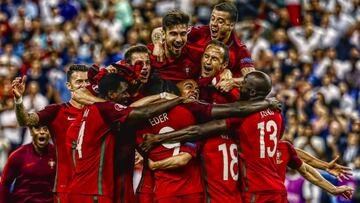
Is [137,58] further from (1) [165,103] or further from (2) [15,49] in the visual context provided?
(2) [15,49]

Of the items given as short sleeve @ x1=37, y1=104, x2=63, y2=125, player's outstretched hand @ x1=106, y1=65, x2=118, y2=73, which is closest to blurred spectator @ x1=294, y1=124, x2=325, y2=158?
short sleeve @ x1=37, y1=104, x2=63, y2=125

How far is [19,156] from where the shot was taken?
48.6 feet

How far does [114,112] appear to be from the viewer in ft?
41.7

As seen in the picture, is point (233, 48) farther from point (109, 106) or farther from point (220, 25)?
point (109, 106)

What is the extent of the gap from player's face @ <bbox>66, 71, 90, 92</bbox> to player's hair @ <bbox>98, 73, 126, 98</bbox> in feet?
4.55

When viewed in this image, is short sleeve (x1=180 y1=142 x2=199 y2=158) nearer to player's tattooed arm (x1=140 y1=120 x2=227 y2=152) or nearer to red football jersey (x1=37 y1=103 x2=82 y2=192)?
player's tattooed arm (x1=140 y1=120 x2=227 y2=152)

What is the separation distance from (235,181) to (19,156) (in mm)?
3119

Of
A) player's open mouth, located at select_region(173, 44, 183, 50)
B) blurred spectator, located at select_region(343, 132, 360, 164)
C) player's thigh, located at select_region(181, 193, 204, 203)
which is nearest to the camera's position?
player's thigh, located at select_region(181, 193, 204, 203)

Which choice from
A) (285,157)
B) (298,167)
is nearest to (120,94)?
(285,157)

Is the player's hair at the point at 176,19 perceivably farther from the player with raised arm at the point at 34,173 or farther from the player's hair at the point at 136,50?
the player with raised arm at the point at 34,173

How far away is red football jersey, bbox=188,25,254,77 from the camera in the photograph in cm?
1404

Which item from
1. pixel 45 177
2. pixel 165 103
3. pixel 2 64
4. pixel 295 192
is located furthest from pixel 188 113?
pixel 2 64

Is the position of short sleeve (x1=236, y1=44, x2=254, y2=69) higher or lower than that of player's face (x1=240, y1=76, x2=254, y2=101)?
higher

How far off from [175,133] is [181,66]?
3.88ft
